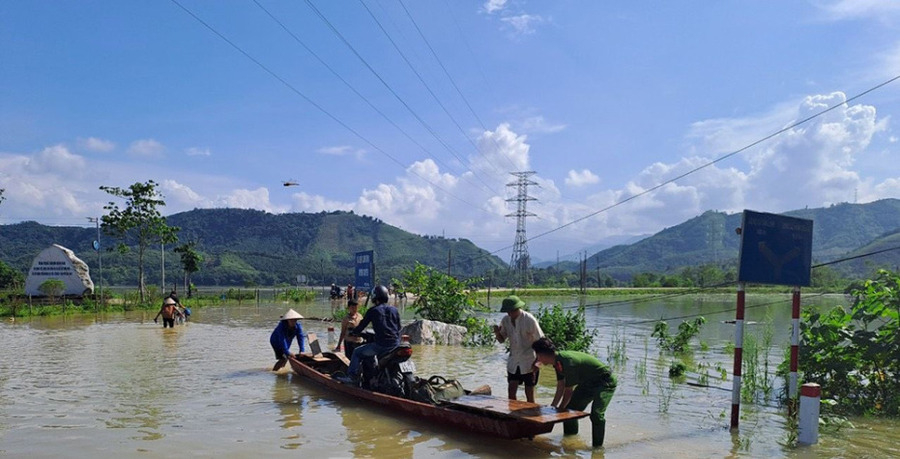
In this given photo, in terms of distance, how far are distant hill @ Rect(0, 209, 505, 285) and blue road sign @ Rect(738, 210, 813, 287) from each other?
106512 millimetres

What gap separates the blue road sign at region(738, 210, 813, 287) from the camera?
8.23 metres

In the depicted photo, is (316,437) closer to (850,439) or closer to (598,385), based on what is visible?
(598,385)

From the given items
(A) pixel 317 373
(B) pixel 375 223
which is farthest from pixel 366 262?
(B) pixel 375 223

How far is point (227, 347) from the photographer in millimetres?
18703

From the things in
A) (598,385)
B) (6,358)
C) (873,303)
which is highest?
(873,303)

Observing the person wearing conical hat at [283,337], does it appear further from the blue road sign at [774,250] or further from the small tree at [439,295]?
Answer: the blue road sign at [774,250]

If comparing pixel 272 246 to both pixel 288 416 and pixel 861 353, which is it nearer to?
pixel 288 416

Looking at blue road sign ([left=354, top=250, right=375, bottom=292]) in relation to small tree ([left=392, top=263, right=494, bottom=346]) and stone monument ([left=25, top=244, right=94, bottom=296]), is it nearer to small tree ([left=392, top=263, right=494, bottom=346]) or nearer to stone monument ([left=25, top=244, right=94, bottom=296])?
small tree ([left=392, top=263, right=494, bottom=346])

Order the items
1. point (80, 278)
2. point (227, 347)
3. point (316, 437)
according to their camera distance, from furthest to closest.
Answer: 1. point (80, 278)
2. point (227, 347)
3. point (316, 437)

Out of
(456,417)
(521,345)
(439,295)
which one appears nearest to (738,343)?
(521,345)

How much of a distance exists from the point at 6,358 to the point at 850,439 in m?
17.8

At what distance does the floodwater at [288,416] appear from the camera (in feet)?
25.5

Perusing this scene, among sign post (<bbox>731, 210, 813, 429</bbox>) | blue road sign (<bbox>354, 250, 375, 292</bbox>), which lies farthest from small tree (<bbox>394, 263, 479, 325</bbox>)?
sign post (<bbox>731, 210, 813, 429</bbox>)

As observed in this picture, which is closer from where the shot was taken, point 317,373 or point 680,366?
point 317,373
